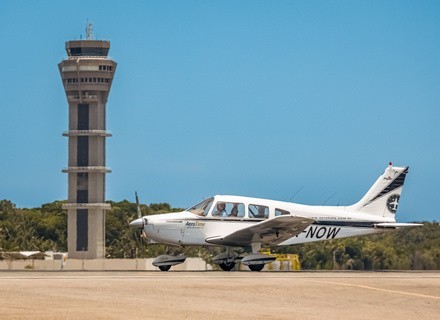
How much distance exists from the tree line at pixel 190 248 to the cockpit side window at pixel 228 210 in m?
2.86

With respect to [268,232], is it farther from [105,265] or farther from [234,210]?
[105,265]

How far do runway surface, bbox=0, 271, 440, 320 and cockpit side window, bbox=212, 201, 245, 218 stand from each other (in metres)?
5.54

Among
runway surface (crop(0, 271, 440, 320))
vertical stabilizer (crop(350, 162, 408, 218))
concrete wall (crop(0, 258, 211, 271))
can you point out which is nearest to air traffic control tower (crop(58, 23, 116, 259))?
concrete wall (crop(0, 258, 211, 271))

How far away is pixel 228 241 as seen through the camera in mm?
32469

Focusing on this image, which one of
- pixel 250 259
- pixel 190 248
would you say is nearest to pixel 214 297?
pixel 250 259

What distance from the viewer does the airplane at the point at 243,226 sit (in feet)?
105

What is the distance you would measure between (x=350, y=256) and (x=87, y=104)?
6582 centimetres

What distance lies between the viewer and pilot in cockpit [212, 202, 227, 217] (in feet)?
107

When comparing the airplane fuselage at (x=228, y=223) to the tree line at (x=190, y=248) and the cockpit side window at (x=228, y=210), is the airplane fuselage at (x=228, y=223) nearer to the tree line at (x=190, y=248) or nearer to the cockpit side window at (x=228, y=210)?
the cockpit side window at (x=228, y=210)

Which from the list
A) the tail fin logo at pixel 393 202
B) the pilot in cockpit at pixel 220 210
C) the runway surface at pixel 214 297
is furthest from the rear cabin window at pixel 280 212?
the runway surface at pixel 214 297

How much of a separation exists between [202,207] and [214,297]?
1148 centimetres

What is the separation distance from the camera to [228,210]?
32.7 m

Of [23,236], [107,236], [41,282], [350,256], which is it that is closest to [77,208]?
[107,236]

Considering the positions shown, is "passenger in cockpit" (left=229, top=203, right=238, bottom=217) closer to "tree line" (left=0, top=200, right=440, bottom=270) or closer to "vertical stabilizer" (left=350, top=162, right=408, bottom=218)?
"tree line" (left=0, top=200, right=440, bottom=270)
